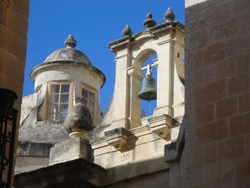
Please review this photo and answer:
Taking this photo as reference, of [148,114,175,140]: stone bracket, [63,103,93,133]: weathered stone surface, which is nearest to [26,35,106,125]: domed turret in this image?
[63,103,93,133]: weathered stone surface

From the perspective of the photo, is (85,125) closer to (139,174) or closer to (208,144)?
(139,174)

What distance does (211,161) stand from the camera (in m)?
7.75

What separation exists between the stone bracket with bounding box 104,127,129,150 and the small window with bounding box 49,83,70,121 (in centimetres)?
590

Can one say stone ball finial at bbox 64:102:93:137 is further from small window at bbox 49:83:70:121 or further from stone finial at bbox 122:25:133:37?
small window at bbox 49:83:70:121

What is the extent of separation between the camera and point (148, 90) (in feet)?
40.9

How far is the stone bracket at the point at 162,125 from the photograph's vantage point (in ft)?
38.0

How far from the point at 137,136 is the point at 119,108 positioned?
802 millimetres

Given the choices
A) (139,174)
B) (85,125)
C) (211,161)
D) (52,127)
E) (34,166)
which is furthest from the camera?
(52,127)

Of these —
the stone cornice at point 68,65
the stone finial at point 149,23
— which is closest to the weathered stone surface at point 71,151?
the stone finial at point 149,23

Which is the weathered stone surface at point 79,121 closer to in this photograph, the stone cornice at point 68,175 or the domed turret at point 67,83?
the stone cornice at point 68,175

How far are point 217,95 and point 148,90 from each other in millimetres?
4490

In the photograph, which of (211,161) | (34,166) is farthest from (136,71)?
(211,161)

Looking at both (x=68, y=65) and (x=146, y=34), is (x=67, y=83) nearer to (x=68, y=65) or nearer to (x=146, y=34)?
(x=68, y=65)

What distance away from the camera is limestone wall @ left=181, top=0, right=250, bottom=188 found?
25.1ft
